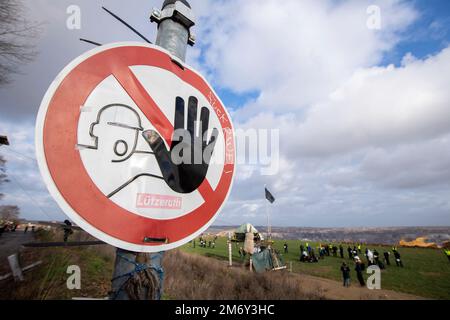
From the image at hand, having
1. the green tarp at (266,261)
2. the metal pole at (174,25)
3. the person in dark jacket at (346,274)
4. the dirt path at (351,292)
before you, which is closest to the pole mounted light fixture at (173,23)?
the metal pole at (174,25)

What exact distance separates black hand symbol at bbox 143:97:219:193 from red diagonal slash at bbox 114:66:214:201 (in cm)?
4

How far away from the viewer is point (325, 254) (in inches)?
1163

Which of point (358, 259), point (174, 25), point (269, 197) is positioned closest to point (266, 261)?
point (269, 197)


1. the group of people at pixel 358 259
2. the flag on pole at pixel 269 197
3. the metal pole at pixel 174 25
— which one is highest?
the metal pole at pixel 174 25

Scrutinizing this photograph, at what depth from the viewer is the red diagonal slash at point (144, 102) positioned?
1099mm

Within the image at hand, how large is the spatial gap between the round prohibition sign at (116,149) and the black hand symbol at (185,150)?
0.17 ft

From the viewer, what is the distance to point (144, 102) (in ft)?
3.71

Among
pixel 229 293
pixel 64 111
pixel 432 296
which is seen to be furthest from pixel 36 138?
pixel 432 296

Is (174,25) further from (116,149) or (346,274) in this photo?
(346,274)

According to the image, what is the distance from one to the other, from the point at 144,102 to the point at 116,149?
0.92ft

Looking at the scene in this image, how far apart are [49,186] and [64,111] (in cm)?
29

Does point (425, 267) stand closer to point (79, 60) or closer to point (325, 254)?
point (325, 254)

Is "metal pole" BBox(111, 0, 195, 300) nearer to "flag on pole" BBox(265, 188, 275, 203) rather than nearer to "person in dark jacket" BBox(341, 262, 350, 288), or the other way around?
"person in dark jacket" BBox(341, 262, 350, 288)

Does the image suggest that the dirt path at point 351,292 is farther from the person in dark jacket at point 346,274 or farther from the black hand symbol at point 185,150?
the black hand symbol at point 185,150
